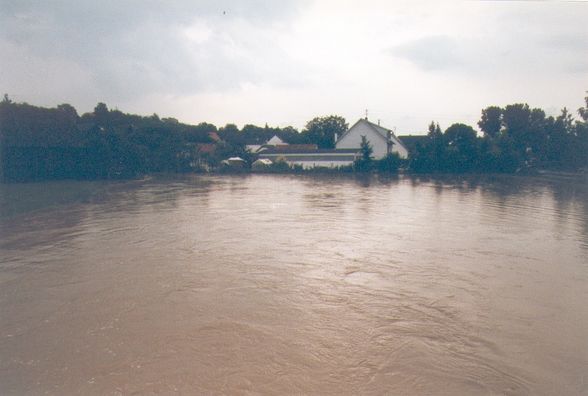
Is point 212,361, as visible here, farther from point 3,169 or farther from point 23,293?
point 3,169

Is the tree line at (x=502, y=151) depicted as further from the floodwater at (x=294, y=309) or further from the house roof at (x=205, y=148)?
the floodwater at (x=294, y=309)

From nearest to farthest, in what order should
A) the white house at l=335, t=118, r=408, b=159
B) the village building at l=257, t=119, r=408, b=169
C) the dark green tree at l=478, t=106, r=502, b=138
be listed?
1. the village building at l=257, t=119, r=408, b=169
2. the white house at l=335, t=118, r=408, b=159
3. the dark green tree at l=478, t=106, r=502, b=138

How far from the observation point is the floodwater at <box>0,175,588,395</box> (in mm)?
4488

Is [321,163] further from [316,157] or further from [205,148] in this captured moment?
[205,148]

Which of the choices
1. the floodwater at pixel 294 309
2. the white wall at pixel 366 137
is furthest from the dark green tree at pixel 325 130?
the floodwater at pixel 294 309

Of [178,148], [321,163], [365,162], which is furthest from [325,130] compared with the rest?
[178,148]

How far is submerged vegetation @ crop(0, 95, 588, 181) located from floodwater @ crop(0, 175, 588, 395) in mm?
22913

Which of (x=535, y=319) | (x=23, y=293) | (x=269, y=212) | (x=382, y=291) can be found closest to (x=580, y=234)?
(x=535, y=319)

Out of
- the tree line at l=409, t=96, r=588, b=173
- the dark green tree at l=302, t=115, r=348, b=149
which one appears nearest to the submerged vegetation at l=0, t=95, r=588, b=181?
the tree line at l=409, t=96, r=588, b=173

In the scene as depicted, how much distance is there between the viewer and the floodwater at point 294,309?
449 centimetres

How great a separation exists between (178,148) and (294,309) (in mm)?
42996

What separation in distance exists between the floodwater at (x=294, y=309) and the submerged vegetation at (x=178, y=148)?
22.9 metres

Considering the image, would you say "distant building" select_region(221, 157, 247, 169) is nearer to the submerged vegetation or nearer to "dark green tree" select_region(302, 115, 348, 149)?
the submerged vegetation

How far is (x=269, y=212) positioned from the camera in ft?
54.1
